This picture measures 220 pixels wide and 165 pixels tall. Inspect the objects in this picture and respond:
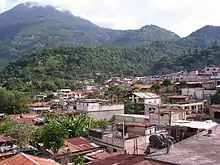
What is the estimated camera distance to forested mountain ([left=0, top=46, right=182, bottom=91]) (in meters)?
78.9

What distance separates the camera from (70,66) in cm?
9138

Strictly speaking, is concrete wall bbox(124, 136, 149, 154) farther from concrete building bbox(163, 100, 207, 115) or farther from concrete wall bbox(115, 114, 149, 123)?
concrete building bbox(163, 100, 207, 115)

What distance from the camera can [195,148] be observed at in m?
12.5

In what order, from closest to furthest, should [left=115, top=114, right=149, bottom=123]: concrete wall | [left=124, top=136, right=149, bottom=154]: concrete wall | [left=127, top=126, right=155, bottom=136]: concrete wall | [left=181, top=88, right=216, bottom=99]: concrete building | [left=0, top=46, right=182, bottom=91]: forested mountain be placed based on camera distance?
1. [left=124, top=136, right=149, bottom=154]: concrete wall
2. [left=127, top=126, right=155, bottom=136]: concrete wall
3. [left=115, top=114, right=149, bottom=123]: concrete wall
4. [left=181, top=88, right=216, bottom=99]: concrete building
5. [left=0, top=46, right=182, bottom=91]: forested mountain

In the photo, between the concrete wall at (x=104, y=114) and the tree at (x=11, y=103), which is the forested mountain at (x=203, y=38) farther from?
the concrete wall at (x=104, y=114)

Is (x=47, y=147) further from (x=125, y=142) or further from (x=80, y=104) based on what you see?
(x=80, y=104)

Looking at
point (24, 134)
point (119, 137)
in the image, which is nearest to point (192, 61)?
point (119, 137)

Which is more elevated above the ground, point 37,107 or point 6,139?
point 6,139

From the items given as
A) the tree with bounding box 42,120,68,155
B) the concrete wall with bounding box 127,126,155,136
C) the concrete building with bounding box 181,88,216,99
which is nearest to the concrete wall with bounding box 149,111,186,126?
the concrete wall with bounding box 127,126,155,136

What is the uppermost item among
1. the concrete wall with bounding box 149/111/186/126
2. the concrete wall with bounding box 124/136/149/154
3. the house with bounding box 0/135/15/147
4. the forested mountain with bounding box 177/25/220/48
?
the forested mountain with bounding box 177/25/220/48

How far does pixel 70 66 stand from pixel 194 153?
266ft

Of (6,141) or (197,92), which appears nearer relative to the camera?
(6,141)

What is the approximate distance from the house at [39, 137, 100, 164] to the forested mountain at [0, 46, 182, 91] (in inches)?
1852

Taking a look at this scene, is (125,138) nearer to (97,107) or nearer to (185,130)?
(185,130)
